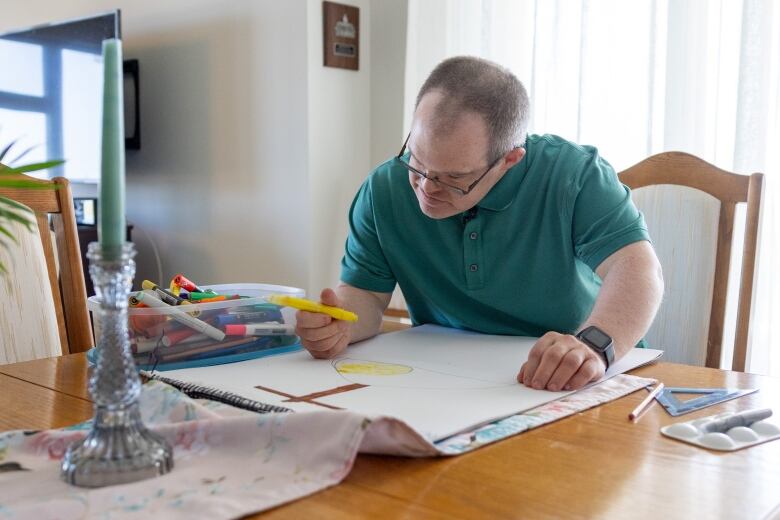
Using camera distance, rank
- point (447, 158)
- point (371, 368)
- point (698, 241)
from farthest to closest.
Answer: point (698, 241) → point (447, 158) → point (371, 368)

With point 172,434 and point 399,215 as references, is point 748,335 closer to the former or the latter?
point 399,215

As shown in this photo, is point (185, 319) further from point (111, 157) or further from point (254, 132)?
point (254, 132)

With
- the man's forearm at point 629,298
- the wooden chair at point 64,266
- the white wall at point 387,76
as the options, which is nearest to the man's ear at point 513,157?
the man's forearm at point 629,298

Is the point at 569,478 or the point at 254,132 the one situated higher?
the point at 254,132

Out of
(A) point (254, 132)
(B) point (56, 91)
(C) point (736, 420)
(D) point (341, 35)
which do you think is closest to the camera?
(C) point (736, 420)

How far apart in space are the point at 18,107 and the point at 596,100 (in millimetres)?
2655

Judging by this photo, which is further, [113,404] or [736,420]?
[736,420]

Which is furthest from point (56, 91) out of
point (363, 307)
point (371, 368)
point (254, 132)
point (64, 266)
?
point (371, 368)

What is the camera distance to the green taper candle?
589 mm

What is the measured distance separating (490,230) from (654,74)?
1.16 metres

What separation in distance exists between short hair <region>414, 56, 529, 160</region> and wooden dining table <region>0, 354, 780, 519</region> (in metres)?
0.56

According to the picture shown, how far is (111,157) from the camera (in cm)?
59

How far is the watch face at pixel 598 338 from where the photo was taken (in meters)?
1.03

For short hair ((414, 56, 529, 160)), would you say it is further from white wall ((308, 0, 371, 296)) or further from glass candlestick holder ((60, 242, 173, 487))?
white wall ((308, 0, 371, 296))
